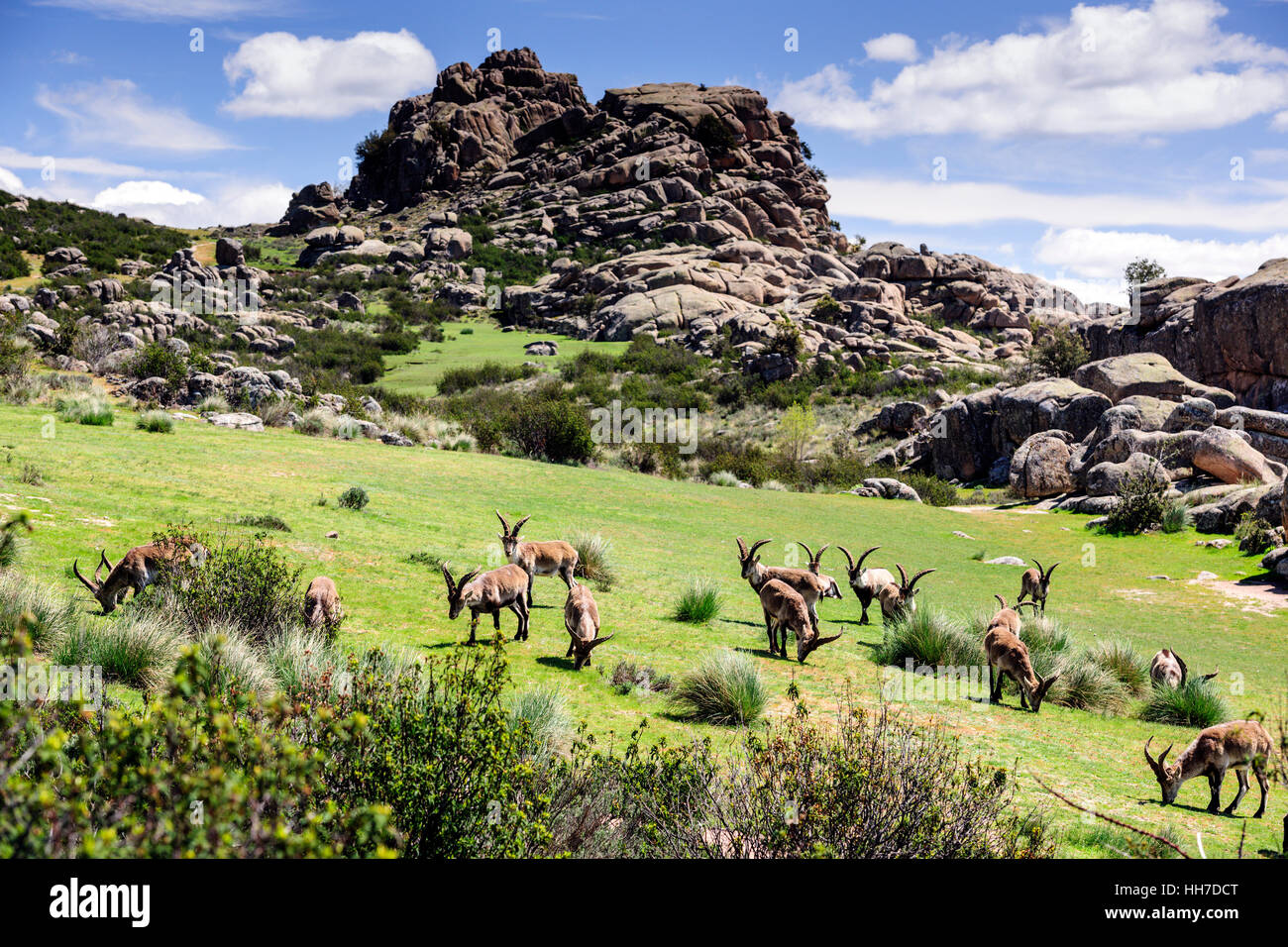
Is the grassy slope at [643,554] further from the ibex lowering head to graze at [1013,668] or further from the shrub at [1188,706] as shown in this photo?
the shrub at [1188,706]

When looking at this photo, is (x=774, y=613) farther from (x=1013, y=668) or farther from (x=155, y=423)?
(x=155, y=423)

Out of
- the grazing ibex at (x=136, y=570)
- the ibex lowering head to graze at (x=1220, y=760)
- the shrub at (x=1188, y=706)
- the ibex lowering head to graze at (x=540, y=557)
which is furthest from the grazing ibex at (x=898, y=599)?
the grazing ibex at (x=136, y=570)

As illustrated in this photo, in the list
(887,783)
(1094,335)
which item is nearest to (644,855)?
(887,783)

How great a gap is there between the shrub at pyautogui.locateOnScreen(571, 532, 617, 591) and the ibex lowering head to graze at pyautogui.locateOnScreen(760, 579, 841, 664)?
3698 mm

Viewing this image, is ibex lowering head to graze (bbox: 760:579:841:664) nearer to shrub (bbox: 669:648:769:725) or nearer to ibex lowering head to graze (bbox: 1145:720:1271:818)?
shrub (bbox: 669:648:769:725)

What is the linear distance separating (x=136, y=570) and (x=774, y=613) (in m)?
7.89

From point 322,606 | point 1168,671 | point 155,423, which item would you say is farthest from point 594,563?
point 155,423

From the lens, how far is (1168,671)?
1168 cm

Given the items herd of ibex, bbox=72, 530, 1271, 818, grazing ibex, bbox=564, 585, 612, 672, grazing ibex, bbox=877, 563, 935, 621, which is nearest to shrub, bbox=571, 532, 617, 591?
herd of ibex, bbox=72, 530, 1271, 818

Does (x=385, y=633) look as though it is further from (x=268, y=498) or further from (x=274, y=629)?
(x=268, y=498)

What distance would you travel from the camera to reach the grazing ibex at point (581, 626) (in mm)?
9633

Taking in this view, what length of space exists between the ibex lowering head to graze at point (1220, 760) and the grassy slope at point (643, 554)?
24 centimetres

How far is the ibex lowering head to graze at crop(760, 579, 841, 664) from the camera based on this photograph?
36.5ft

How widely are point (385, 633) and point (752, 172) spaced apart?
5070 inches
